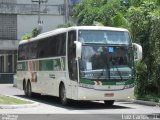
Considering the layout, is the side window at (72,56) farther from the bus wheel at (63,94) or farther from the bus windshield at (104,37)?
the bus wheel at (63,94)

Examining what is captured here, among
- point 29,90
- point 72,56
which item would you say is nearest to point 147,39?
point 72,56

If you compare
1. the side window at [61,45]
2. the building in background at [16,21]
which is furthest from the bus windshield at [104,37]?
the building in background at [16,21]

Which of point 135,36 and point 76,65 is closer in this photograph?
point 76,65

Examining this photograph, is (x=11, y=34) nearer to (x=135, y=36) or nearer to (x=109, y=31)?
(x=135, y=36)

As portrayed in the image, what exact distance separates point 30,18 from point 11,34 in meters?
2.94

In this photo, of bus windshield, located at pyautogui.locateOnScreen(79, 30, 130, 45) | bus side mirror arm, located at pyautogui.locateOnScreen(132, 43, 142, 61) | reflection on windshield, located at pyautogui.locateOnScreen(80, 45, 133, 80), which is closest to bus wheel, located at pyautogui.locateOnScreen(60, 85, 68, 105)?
reflection on windshield, located at pyautogui.locateOnScreen(80, 45, 133, 80)

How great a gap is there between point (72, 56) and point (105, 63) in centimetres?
150

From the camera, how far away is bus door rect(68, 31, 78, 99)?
843 inches

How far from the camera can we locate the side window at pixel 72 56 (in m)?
21.5

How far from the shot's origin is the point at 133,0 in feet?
109

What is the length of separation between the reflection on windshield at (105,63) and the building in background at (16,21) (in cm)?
3589

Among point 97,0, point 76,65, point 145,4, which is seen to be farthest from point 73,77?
point 97,0

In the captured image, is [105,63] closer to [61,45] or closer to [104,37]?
Answer: [104,37]

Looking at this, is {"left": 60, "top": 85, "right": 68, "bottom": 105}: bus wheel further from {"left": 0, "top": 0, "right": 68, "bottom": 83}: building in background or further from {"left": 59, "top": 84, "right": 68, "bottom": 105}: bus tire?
{"left": 0, "top": 0, "right": 68, "bottom": 83}: building in background
